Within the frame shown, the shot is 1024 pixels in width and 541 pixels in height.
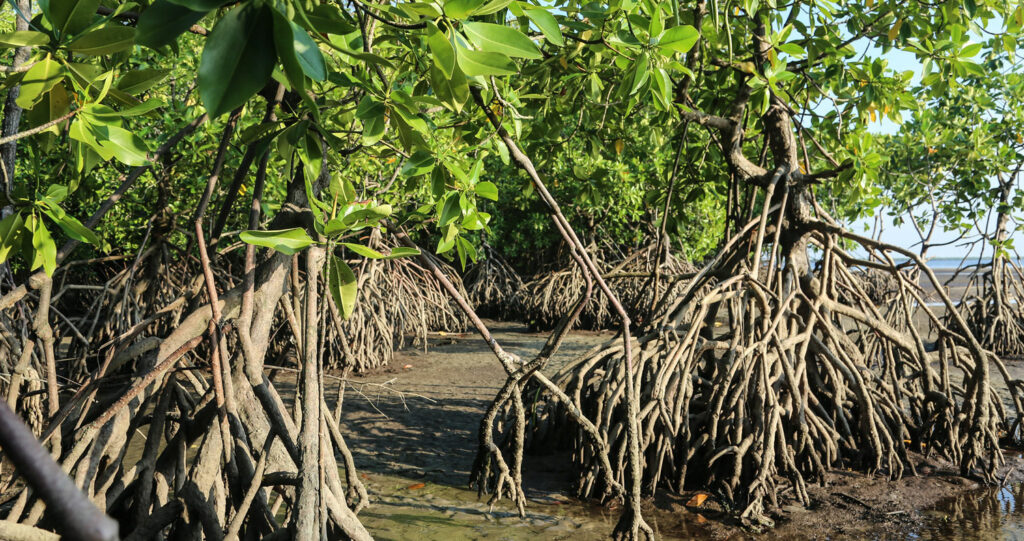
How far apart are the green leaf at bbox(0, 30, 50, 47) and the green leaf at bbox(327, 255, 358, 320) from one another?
0.64m

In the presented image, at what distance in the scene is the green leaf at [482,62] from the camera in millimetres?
1126

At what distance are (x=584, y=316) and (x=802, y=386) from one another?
826 centimetres

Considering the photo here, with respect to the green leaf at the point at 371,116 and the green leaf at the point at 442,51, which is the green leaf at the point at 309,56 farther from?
the green leaf at the point at 371,116

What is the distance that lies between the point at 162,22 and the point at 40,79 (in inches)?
25.2

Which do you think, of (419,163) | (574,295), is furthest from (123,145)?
(574,295)

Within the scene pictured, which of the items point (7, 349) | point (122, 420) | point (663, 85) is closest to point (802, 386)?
point (663, 85)

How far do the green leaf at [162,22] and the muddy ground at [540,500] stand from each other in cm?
206

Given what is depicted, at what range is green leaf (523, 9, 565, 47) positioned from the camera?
55.9 inches

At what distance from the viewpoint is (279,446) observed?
225 cm

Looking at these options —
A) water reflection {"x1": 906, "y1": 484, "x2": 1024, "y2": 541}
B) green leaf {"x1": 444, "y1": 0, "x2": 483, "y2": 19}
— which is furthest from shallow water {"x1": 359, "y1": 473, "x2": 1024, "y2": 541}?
green leaf {"x1": 444, "y1": 0, "x2": 483, "y2": 19}

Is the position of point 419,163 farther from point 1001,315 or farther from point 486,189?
point 1001,315

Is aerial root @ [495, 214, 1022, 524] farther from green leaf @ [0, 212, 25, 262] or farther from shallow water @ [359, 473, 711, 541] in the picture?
green leaf @ [0, 212, 25, 262]

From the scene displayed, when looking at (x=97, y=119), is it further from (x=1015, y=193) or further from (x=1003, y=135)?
(x=1015, y=193)

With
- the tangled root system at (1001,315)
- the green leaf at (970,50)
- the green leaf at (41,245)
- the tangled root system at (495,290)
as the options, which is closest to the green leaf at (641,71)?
the green leaf at (41,245)
